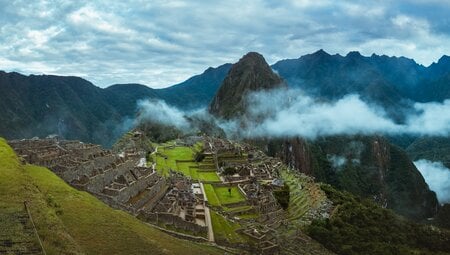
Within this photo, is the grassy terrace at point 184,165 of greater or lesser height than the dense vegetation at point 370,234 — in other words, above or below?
above

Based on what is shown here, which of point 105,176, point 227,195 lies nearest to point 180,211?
point 105,176

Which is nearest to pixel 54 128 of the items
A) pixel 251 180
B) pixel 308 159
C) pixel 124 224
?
pixel 308 159

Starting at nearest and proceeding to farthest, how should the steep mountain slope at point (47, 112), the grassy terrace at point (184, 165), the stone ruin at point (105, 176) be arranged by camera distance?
the stone ruin at point (105, 176) → the grassy terrace at point (184, 165) → the steep mountain slope at point (47, 112)

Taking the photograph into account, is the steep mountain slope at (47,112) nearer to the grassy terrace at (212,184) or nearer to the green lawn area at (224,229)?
the grassy terrace at (212,184)

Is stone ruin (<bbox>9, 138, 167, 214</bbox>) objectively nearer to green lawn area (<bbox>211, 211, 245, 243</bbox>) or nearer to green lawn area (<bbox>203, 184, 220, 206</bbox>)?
green lawn area (<bbox>203, 184, 220, 206</bbox>)

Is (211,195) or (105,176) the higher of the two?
(105,176)

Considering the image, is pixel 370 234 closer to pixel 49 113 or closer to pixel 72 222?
pixel 72 222

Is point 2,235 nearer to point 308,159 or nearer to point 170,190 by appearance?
point 170,190

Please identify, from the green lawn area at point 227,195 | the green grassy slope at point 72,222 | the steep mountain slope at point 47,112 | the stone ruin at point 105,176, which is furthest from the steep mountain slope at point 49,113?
the green grassy slope at point 72,222
